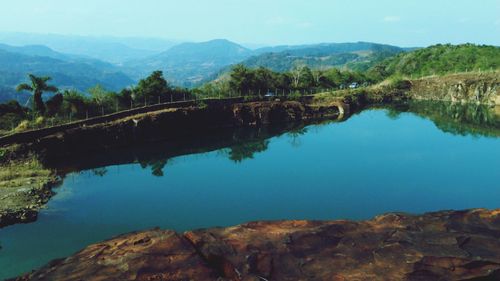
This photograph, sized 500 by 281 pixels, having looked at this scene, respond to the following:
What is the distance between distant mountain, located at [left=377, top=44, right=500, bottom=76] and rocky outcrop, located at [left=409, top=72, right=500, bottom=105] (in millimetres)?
18174

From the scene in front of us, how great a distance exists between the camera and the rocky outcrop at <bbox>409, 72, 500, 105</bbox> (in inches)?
3696

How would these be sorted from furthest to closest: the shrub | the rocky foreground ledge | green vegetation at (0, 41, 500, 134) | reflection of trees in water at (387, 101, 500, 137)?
reflection of trees in water at (387, 101, 500, 137), green vegetation at (0, 41, 500, 134), the shrub, the rocky foreground ledge

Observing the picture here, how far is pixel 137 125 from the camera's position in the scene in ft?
193

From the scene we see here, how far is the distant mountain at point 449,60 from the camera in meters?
121

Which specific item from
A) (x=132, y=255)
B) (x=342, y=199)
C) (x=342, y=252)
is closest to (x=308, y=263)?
(x=342, y=252)

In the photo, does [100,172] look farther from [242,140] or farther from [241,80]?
[241,80]

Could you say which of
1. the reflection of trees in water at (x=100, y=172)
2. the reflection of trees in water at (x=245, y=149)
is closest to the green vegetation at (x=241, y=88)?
the reflection of trees in water at (x=100, y=172)

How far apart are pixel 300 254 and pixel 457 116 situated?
7765cm

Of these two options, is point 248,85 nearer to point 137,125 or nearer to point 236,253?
point 137,125

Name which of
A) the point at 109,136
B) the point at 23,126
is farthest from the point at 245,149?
the point at 23,126

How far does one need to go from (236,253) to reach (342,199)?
22171mm

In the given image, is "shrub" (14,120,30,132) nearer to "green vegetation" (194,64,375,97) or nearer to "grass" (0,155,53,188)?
"grass" (0,155,53,188)

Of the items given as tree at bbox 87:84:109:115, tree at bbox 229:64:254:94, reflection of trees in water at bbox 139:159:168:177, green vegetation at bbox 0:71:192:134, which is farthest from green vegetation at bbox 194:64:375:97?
reflection of trees in water at bbox 139:159:168:177

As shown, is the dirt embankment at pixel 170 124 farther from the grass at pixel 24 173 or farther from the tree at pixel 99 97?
the tree at pixel 99 97
